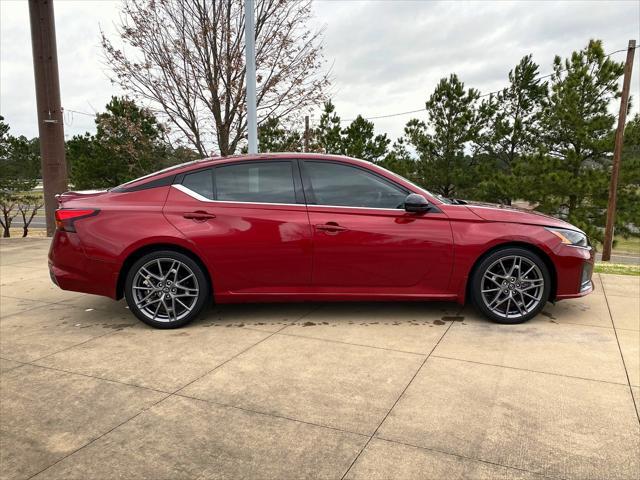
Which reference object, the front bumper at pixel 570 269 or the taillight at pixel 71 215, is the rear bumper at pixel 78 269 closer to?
the taillight at pixel 71 215

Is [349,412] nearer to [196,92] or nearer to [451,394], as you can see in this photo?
[451,394]

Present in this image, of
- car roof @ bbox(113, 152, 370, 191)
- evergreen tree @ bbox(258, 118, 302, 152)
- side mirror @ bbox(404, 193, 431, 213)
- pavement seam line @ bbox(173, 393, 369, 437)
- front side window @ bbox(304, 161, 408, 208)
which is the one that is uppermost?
evergreen tree @ bbox(258, 118, 302, 152)

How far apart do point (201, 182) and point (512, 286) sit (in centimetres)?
294

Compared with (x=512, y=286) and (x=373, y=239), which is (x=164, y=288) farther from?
(x=512, y=286)

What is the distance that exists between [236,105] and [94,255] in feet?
19.7

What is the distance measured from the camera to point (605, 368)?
132 inches

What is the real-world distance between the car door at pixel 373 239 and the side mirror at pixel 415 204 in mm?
57

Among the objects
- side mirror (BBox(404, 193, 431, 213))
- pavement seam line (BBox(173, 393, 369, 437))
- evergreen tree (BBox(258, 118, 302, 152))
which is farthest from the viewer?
evergreen tree (BBox(258, 118, 302, 152))

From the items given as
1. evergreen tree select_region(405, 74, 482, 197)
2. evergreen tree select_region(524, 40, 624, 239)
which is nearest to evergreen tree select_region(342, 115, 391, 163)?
evergreen tree select_region(405, 74, 482, 197)

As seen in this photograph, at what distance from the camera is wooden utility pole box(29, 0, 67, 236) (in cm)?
1035

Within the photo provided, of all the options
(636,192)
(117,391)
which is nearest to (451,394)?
(117,391)

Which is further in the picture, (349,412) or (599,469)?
(349,412)

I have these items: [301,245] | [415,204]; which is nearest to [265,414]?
[301,245]

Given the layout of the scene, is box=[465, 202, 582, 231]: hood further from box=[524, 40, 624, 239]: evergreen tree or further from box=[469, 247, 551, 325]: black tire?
box=[524, 40, 624, 239]: evergreen tree
